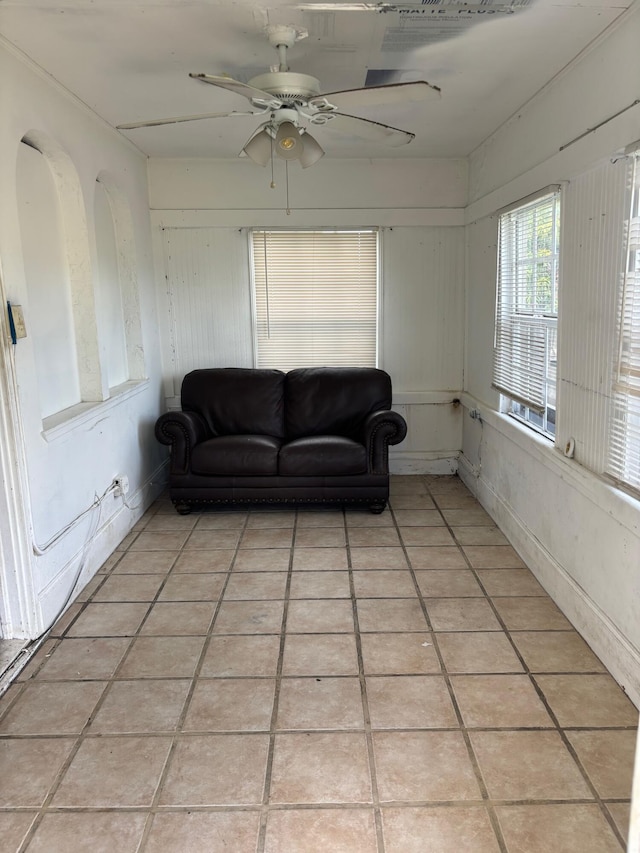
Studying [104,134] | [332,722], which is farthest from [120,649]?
[104,134]

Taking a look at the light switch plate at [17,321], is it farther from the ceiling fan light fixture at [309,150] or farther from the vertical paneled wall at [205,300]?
the vertical paneled wall at [205,300]

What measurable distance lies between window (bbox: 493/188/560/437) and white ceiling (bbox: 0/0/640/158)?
621mm


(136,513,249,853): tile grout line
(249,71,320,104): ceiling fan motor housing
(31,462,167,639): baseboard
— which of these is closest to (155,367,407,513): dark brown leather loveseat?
(31,462,167,639): baseboard

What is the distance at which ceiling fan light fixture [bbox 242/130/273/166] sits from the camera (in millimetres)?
2855

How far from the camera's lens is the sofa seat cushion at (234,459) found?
4141mm

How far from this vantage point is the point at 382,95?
2320mm

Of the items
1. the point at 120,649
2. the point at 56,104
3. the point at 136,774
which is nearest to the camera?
the point at 136,774

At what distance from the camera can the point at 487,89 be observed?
3.13 metres

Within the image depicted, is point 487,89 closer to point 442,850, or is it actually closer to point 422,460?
point 422,460

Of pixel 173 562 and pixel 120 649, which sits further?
pixel 173 562

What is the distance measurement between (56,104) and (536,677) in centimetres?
339

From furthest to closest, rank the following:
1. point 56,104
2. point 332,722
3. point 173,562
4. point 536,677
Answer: point 173,562
point 56,104
point 536,677
point 332,722

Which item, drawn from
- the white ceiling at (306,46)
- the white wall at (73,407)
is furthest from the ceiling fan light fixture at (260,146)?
the white wall at (73,407)

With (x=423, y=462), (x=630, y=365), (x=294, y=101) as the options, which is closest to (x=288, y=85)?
(x=294, y=101)
